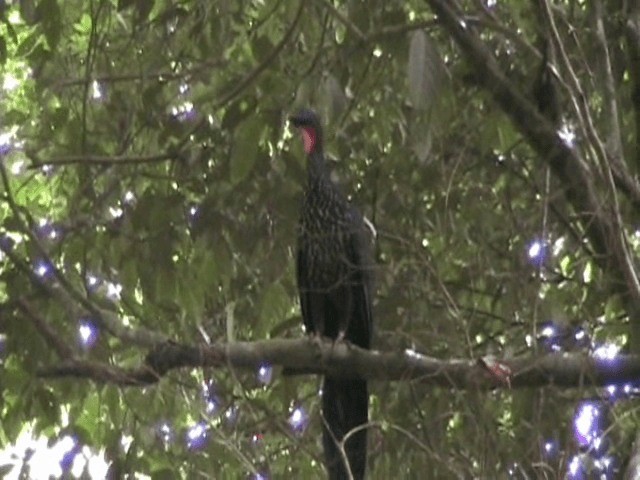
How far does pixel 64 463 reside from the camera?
3.66m

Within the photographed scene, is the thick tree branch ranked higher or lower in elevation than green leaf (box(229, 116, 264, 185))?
lower

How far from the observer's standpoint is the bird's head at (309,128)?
3611mm

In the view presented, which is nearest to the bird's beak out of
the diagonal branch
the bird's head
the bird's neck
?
the bird's head

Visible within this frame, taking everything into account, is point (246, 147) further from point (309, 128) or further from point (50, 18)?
point (309, 128)

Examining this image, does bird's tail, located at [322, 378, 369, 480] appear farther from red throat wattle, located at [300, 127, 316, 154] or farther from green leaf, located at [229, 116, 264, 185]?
green leaf, located at [229, 116, 264, 185]

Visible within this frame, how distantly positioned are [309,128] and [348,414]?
2.47 feet

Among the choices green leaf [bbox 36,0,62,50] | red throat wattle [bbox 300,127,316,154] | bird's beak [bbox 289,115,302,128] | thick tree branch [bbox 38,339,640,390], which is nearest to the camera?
thick tree branch [bbox 38,339,640,390]

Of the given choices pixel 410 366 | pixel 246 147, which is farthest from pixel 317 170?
pixel 410 366

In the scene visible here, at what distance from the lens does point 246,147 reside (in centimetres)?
316

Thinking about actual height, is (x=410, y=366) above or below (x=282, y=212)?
below

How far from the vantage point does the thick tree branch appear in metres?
2.87

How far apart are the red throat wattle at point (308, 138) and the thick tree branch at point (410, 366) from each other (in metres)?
0.85

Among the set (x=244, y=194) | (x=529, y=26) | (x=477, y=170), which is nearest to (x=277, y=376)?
(x=244, y=194)

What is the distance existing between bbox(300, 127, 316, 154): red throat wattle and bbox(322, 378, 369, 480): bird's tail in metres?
0.64
